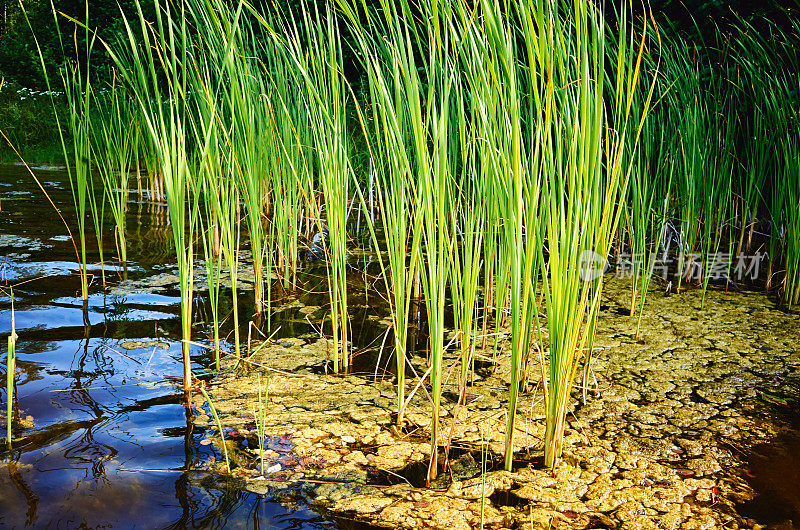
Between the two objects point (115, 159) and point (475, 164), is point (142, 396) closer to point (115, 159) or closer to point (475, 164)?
point (475, 164)

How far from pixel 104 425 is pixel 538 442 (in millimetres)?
929

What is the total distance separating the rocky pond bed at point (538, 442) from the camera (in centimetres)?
108

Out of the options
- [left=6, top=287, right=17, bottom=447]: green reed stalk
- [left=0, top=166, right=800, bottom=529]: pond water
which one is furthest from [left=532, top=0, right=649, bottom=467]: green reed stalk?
[left=6, top=287, right=17, bottom=447]: green reed stalk

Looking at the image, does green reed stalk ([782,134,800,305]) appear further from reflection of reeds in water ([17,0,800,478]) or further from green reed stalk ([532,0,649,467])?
green reed stalk ([532,0,649,467])

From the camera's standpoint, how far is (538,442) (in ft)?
4.30

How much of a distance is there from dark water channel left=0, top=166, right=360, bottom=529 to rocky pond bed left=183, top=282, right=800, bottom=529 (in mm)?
65

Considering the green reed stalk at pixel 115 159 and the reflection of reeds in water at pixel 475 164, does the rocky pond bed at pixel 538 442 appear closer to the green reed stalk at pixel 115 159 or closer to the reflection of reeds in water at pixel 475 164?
the reflection of reeds in water at pixel 475 164

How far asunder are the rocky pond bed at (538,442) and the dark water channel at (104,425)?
65mm

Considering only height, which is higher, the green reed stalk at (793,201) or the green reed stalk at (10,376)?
the green reed stalk at (793,201)

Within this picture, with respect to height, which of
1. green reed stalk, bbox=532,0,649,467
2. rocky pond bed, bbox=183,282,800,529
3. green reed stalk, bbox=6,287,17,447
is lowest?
rocky pond bed, bbox=183,282,800,529

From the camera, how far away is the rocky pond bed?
108 cm

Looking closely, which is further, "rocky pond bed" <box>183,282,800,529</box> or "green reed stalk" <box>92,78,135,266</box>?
"green reed stalk" <box>92,78,135,266</box>

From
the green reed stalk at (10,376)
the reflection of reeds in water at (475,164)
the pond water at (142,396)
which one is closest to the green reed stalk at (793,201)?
the reflection of reeds in water at (475,164)

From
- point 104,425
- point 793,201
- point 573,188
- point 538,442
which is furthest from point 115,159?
point 793,201
